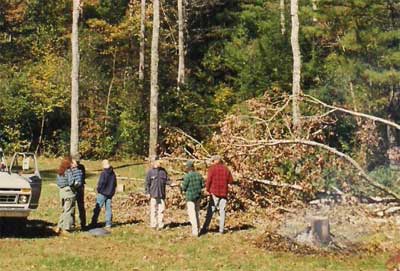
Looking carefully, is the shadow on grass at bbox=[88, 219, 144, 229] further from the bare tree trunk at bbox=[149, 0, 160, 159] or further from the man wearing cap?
the bare tree trunk at bbox=[149, 0, 160, 159]

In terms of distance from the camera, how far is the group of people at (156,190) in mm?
17625

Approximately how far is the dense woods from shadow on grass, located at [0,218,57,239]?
43.0ft

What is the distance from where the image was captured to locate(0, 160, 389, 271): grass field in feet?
47.1

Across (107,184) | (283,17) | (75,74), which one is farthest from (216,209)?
(283,17)

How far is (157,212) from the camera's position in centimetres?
1858

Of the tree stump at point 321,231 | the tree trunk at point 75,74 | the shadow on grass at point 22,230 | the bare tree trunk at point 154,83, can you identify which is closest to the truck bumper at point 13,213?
the shadow on grass at point 22,230

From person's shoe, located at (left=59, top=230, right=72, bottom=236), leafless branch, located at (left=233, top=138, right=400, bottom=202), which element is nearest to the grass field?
person's shoe, located at (left=59, top=230, right=72, bottom=236)

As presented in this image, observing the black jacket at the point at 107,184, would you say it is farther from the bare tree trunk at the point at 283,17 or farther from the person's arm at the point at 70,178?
the bare tree trunk at the point at 283,17

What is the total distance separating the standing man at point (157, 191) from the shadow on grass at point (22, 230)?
2.24 m

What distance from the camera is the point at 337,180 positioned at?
17672 mm

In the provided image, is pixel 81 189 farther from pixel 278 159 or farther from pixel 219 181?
pixel 278 159

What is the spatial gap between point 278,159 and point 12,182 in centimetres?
591

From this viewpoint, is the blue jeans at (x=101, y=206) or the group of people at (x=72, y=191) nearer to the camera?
the group of people at (x=72, y=191)

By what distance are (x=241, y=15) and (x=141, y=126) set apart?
8.74m
